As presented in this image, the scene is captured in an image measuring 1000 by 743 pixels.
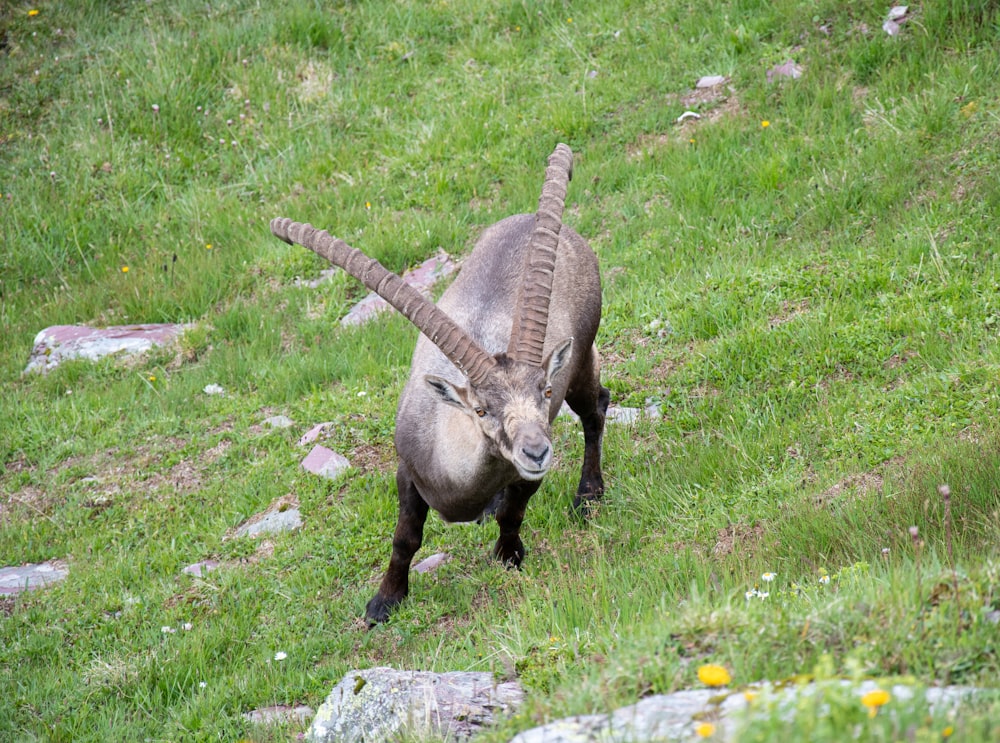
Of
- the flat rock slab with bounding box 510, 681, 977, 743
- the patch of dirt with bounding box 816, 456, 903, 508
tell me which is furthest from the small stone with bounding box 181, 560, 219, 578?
the flat rock slab with bounding box 510, 681, 977, 743

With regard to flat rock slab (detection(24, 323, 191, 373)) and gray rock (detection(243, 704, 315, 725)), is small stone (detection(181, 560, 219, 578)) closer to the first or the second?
gray rock (detection(243, 704, 315, 725))

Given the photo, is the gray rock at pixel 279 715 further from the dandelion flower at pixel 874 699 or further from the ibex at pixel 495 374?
the dandelion flower at pixel 874 699

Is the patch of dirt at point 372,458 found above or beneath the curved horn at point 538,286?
beneath

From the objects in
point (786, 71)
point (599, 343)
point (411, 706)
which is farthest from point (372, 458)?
point (786, 71)

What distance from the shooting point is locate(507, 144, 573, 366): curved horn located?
5.71m

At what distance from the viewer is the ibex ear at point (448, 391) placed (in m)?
5.66

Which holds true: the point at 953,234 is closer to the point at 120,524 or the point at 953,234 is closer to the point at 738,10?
the point at 738,10

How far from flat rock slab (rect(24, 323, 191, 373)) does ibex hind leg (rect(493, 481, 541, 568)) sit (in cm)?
518

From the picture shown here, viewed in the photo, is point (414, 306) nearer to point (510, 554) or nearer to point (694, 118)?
point (510, 554)

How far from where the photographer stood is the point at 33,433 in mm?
9359

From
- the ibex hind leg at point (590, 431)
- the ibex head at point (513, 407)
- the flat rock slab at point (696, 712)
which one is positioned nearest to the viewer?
the flat rock slab at point (696, 712)

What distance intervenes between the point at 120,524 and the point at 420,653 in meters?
3.46

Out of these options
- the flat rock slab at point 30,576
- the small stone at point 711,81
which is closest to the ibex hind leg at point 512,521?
the flat rock slab at point 30,576

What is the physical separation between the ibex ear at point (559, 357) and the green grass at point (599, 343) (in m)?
1.20
